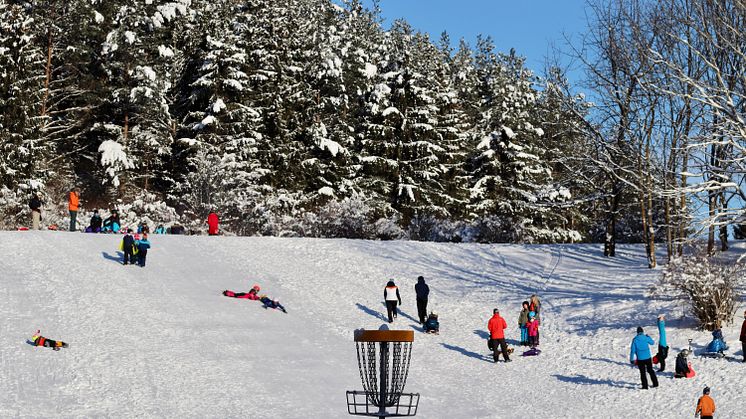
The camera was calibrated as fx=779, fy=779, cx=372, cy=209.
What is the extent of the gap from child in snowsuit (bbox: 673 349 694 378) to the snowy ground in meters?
0.25

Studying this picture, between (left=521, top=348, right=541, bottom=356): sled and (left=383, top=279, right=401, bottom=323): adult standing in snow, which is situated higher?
(left=383, top=279, right=401, bottom=323): adult standing in snow

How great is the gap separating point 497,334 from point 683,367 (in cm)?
444

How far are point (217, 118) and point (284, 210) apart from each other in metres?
6.69

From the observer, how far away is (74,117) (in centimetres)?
4928

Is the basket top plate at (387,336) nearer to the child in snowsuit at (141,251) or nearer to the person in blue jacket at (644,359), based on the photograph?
the person in blue jacket at (644,359)

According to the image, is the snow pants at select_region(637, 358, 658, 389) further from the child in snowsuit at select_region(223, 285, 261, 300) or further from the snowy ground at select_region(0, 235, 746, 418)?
the child in snowsuit at select_region(223, 285, 261, 300)

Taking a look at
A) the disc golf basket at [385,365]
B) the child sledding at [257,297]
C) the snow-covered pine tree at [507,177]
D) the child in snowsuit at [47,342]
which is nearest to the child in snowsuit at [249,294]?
the child sledding at [257,297]

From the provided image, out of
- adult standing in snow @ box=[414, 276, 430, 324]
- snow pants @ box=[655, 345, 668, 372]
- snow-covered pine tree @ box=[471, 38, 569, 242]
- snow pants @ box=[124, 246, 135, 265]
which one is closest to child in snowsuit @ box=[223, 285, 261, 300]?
snow pants @ box=[124, 246, 135, 265]

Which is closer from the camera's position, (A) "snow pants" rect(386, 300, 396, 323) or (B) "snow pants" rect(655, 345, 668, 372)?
(B) "snow pants" rect(655, 345, 668, 372)

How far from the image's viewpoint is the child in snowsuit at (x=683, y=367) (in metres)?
16.6

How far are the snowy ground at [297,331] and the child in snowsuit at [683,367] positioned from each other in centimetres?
25

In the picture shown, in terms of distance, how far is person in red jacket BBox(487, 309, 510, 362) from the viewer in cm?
1908

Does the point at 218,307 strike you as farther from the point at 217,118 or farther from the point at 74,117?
the point at 74,117

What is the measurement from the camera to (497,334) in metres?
19.3
